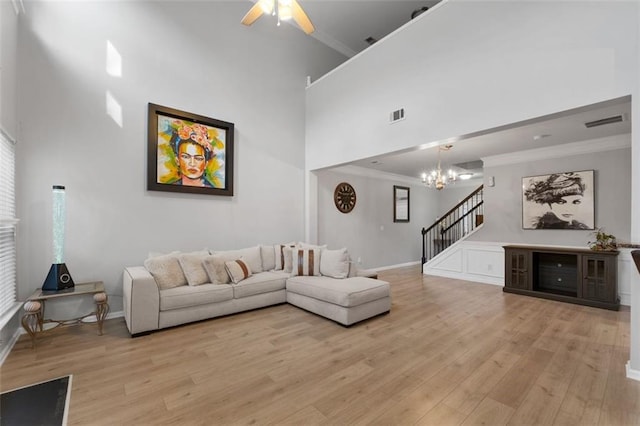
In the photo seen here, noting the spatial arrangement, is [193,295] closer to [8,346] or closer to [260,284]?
[260,284]

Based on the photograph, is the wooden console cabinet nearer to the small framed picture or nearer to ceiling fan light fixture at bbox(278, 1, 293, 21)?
the small framed picture

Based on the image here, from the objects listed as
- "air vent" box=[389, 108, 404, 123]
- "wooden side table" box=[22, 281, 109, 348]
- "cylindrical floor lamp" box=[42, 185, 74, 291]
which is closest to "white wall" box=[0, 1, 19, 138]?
"cylindrical floor lamp" box=[42, 185, 74, 291]

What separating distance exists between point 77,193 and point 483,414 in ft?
15.4

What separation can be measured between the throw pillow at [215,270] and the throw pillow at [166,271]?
0.30 m

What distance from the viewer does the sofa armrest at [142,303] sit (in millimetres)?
3057

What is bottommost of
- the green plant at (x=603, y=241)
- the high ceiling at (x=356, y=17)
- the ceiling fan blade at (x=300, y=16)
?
the green plant at (x=603, y=241)

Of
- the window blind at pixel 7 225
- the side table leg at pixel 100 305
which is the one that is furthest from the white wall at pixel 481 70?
the window blind at pixel 7 225

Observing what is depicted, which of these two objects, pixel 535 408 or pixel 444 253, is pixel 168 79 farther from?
pixel 444 253

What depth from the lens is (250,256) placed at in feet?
14.8

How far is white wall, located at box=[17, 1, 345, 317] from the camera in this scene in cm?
333

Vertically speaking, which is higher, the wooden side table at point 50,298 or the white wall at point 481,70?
the white wall at point 481,70

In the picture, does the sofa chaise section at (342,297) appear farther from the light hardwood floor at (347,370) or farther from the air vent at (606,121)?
the air vent at (606,121)

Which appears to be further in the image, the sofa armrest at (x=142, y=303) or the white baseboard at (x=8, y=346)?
the sofa armrest at (x=142, y=303)

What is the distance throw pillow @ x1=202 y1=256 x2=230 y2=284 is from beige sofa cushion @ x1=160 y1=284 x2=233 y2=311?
0.29 ft
